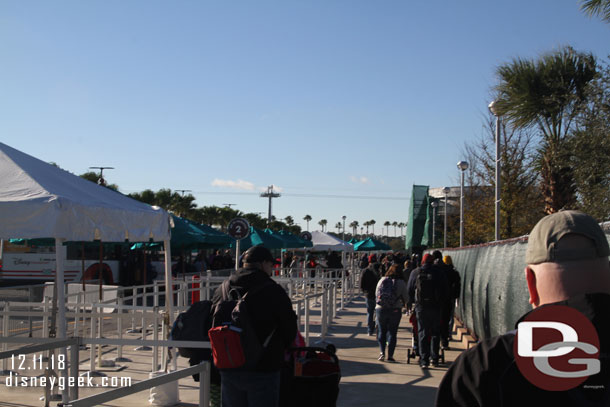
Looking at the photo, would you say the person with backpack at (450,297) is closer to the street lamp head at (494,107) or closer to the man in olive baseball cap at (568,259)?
the street lamp head at (494,107)

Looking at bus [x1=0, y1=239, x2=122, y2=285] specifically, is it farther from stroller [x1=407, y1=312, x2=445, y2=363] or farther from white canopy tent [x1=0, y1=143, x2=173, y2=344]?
white canopy tent [x1=0, y1=143, x2=173, y2=344]

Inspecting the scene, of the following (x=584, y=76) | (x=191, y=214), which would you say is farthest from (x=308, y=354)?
(x=191, y=214)

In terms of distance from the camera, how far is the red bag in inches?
172

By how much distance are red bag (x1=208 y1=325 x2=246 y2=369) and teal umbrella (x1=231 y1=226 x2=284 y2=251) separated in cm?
2112

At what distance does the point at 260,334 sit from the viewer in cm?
444

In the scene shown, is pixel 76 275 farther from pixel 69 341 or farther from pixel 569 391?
pixel 569 391

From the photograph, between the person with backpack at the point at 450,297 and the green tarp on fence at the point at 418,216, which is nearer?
the person with backpack at the point at 450,297

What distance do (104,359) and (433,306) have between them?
5339 millimetres

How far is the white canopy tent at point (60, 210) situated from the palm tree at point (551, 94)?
30.7 ft

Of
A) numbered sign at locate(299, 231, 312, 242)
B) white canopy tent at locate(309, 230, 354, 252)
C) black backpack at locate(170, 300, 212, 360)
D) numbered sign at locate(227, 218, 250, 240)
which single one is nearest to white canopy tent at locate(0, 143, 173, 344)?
black backpack at locate(170, 300, 212, 360)

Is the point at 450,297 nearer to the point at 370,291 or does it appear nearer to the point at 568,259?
the point at 370,291

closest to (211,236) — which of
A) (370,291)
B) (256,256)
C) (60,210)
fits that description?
(370,291)

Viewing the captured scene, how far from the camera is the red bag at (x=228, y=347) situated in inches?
172

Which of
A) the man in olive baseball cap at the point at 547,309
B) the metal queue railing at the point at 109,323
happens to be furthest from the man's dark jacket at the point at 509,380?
the metal queue railing at the point at 109,323
